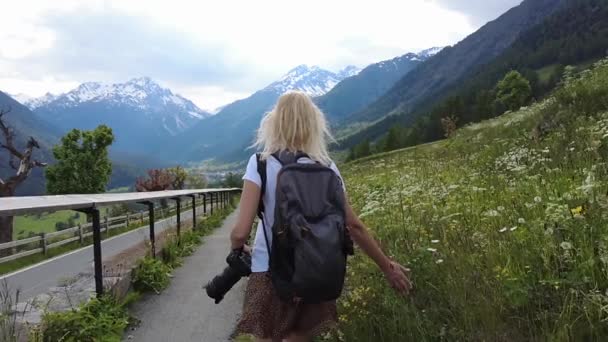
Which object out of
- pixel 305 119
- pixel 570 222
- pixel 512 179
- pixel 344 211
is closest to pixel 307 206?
pixel 344 211

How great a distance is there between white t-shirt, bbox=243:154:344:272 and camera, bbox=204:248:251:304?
0.23ft

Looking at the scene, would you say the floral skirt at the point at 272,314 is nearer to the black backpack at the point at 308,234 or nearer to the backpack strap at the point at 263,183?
the black backpack at the point at 308,234

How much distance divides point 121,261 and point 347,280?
4.29 metres

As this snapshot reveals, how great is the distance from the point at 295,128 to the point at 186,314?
15.4ft

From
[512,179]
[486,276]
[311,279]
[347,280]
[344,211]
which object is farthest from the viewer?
[512,179]

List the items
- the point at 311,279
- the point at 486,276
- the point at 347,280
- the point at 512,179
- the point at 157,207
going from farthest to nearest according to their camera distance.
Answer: the point at 157,207
the point at 512,179
the point at 347,280
the point at 486,276
the point at 311,279

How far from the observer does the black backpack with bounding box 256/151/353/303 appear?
9.62 feet

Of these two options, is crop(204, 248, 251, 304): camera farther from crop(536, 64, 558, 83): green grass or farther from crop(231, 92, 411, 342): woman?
crop(536, 64, 558, 83): green grass

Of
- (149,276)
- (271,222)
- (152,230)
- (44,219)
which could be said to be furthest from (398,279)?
(152,230)

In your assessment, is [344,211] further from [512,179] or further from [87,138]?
[87,138]

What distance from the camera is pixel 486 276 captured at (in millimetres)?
3516

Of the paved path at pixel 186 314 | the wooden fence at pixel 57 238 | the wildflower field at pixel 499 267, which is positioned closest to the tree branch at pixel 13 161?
the wooden fence at pixel 57 238

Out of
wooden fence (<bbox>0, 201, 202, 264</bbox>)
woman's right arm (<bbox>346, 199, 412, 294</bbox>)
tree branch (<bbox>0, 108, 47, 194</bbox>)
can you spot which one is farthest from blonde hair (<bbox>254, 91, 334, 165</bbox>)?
tree branch (<bbox>0, 108, 47, 194</bbox>)

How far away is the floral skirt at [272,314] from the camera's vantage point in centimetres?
329
